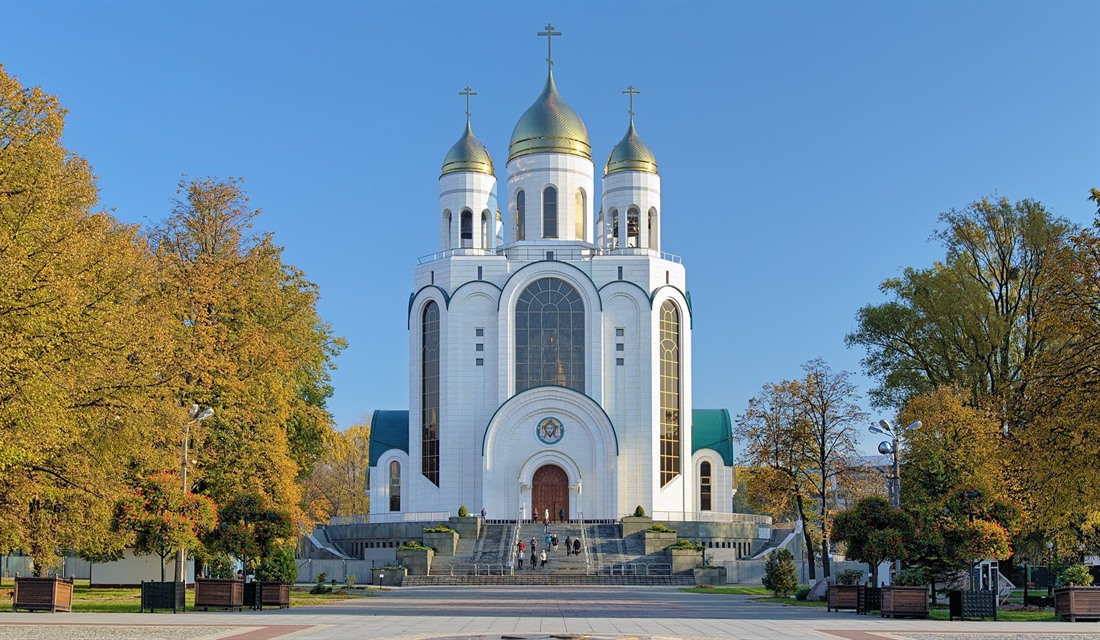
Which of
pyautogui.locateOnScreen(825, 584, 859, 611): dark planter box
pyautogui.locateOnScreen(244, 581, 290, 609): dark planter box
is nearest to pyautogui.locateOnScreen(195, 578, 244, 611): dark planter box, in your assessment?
→ pyautogui.locateOnScreen(244, 581, 290, 609): dark planter box

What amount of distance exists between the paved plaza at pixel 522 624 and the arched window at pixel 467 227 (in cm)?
3511

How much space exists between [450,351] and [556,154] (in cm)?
1187

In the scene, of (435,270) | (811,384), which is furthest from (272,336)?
(435,270)

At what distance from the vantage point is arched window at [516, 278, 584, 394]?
66125mm

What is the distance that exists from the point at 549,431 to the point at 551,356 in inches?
152

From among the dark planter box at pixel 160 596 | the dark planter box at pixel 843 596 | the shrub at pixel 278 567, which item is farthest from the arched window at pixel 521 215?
the dark planter box at pixel 160 596

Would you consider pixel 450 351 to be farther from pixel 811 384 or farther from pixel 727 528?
pixel 811 384

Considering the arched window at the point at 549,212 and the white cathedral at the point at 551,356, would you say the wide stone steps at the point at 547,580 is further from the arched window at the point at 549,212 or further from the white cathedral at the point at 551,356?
the arched window at the point at 549,212

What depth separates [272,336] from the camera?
42844 mm

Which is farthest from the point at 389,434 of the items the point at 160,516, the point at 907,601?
the point at 907,601

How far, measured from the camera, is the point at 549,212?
6944 cm

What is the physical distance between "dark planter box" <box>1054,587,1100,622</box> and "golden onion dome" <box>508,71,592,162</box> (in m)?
44.5

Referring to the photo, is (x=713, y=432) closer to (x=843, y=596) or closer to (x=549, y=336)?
(x=549, y=336)

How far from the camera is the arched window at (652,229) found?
69500 mm
